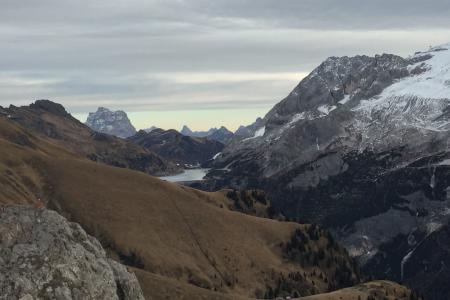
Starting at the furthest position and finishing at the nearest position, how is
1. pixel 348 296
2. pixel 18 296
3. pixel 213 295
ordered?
1. pixel 348 296
2. pixel 213 295
3. pixel 18 296

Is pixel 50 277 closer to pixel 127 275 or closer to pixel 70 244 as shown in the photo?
pixel 70 244

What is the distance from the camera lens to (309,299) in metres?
174

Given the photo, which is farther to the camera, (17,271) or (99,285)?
(99,285)

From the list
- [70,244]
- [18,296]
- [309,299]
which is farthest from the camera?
[309,299]

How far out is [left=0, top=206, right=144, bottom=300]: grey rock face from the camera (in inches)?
1614

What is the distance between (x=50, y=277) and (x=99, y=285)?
440cm

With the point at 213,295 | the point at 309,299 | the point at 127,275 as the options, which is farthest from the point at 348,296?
the point at 127,275

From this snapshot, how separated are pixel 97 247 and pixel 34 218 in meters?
5.86

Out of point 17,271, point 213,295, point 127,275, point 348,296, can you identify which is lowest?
point 348,296

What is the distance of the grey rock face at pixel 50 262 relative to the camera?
41000mm

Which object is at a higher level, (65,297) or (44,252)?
(44,252)

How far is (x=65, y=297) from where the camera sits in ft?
137

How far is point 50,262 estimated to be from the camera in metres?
42.8

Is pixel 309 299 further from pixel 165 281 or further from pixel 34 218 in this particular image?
pixel 34 218
